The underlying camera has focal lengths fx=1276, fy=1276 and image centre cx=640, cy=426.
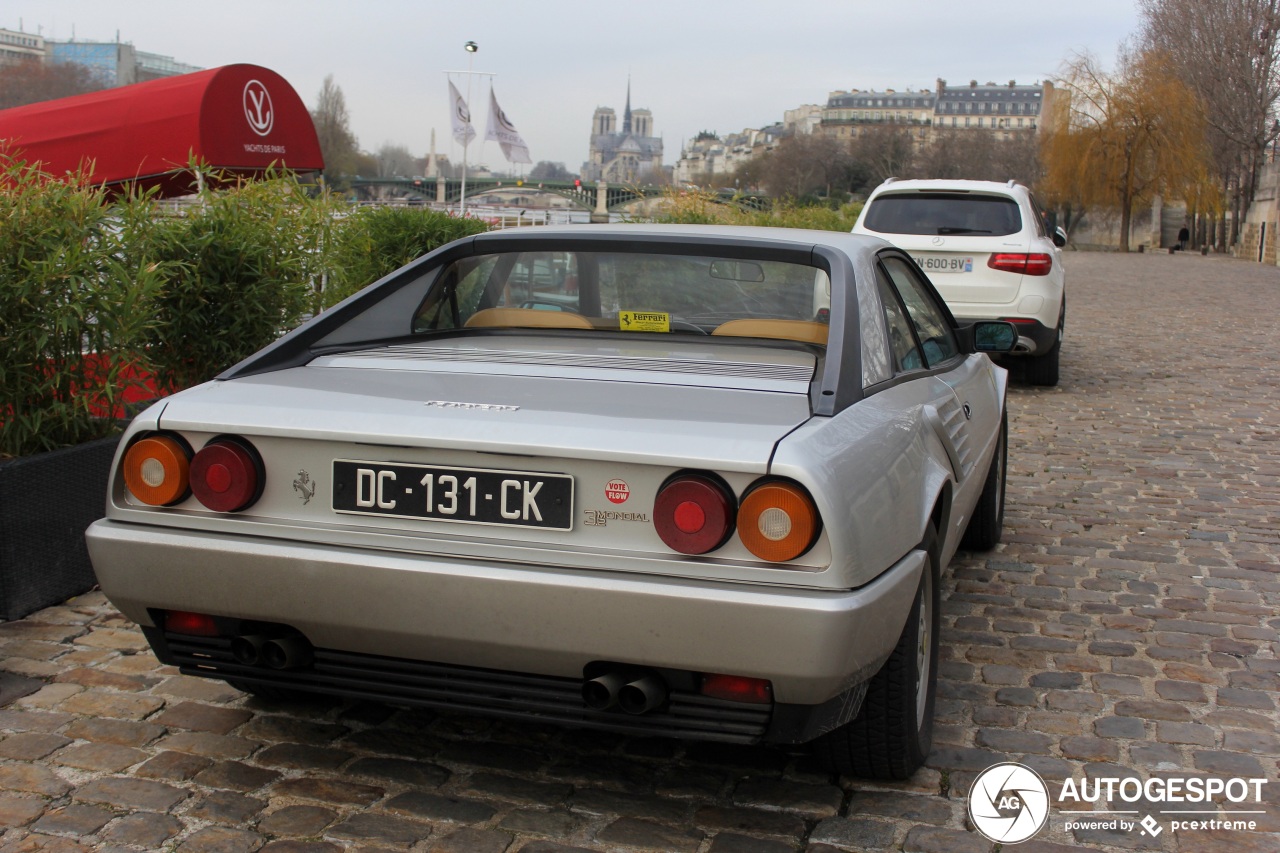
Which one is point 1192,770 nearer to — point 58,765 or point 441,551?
point 441,551

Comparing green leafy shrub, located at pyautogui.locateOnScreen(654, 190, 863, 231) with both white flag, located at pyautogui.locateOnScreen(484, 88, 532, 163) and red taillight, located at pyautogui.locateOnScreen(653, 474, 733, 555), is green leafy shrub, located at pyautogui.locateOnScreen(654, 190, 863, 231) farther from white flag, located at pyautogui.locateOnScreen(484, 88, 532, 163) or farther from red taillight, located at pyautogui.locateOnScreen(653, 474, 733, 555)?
red taillight, located at pyautogui.locateOnScreen(653, 474, 733, 555)

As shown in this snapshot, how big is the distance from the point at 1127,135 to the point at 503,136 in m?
33.5

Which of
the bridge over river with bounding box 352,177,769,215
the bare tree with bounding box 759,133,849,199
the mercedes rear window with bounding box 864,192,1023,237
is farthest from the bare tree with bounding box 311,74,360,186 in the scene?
the mercedes rear window with bounding box 864,192,1023,237

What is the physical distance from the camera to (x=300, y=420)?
285 centimetres

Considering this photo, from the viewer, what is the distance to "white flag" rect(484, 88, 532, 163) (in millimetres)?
31000

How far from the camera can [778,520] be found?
101 inches

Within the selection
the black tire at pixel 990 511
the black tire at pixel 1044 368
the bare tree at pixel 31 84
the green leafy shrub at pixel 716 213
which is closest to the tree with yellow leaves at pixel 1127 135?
the green leafy shrub at pixel 716 213

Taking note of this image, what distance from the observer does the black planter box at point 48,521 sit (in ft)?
14.7

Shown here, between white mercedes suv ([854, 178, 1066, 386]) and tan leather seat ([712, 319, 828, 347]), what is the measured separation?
23.5ft

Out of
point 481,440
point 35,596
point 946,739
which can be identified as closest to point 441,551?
point 481,440

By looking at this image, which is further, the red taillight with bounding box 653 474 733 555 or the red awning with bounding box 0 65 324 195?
the red awning with bounding box 0 65 324 195

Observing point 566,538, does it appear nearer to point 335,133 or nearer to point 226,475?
point 226,475

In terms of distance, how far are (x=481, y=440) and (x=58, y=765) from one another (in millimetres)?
1560

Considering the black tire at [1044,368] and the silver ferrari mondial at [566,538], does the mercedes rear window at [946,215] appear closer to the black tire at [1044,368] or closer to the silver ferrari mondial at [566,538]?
the black tire at [1044,368]
